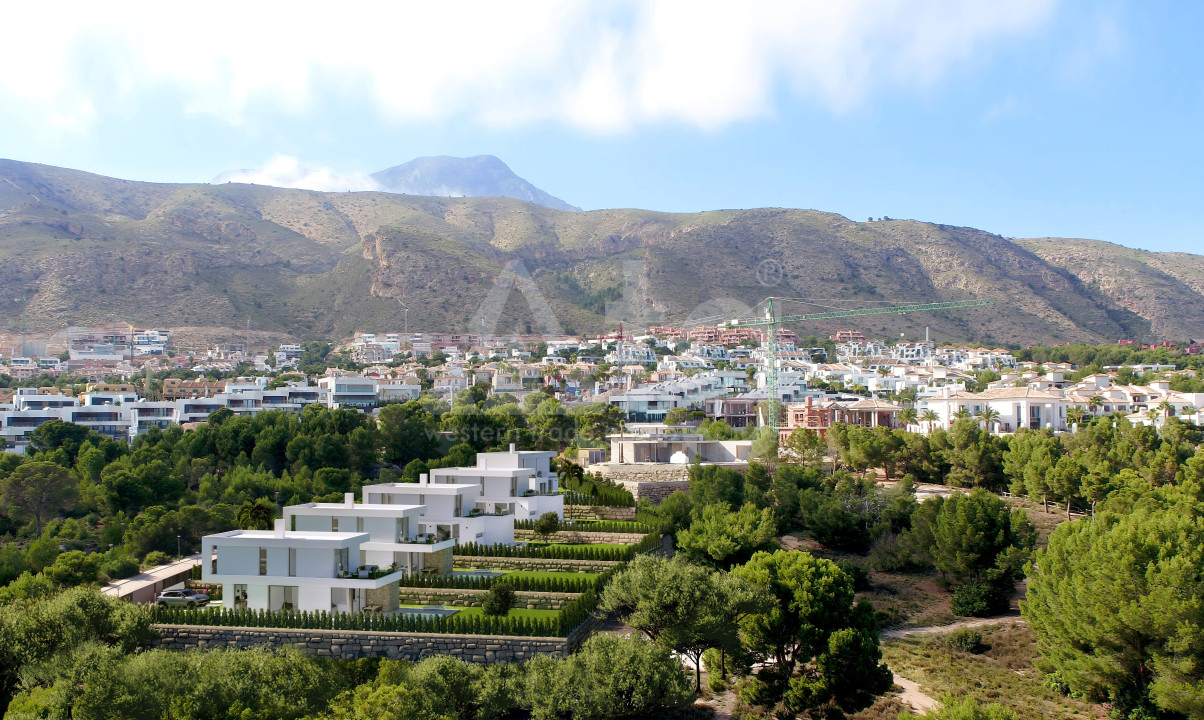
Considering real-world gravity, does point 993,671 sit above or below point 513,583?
below

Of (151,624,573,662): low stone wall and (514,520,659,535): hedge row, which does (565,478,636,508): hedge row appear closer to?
(514,520,659,535): hedge row

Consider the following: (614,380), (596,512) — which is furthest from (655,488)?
(614,380)

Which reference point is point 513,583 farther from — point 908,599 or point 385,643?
point 908,599

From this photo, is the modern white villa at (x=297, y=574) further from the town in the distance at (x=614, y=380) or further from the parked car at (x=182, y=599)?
the town in the distance at (x=614, y=380)

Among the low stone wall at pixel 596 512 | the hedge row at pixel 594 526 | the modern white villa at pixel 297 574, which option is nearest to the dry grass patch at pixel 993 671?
the hedge row at pixel 594 526

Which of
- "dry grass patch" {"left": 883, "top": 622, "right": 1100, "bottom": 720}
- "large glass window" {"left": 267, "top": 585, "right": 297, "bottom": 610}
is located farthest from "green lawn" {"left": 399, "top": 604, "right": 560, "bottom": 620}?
"dry grass patch" {"left": 883, "top": 622, "right": 1100, "bottom": 720}

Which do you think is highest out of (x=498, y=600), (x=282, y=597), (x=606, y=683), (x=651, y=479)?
(x=651, y=479)

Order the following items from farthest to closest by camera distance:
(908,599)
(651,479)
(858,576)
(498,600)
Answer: (651,479)
(858,576)
(908,599)
(498,600)
